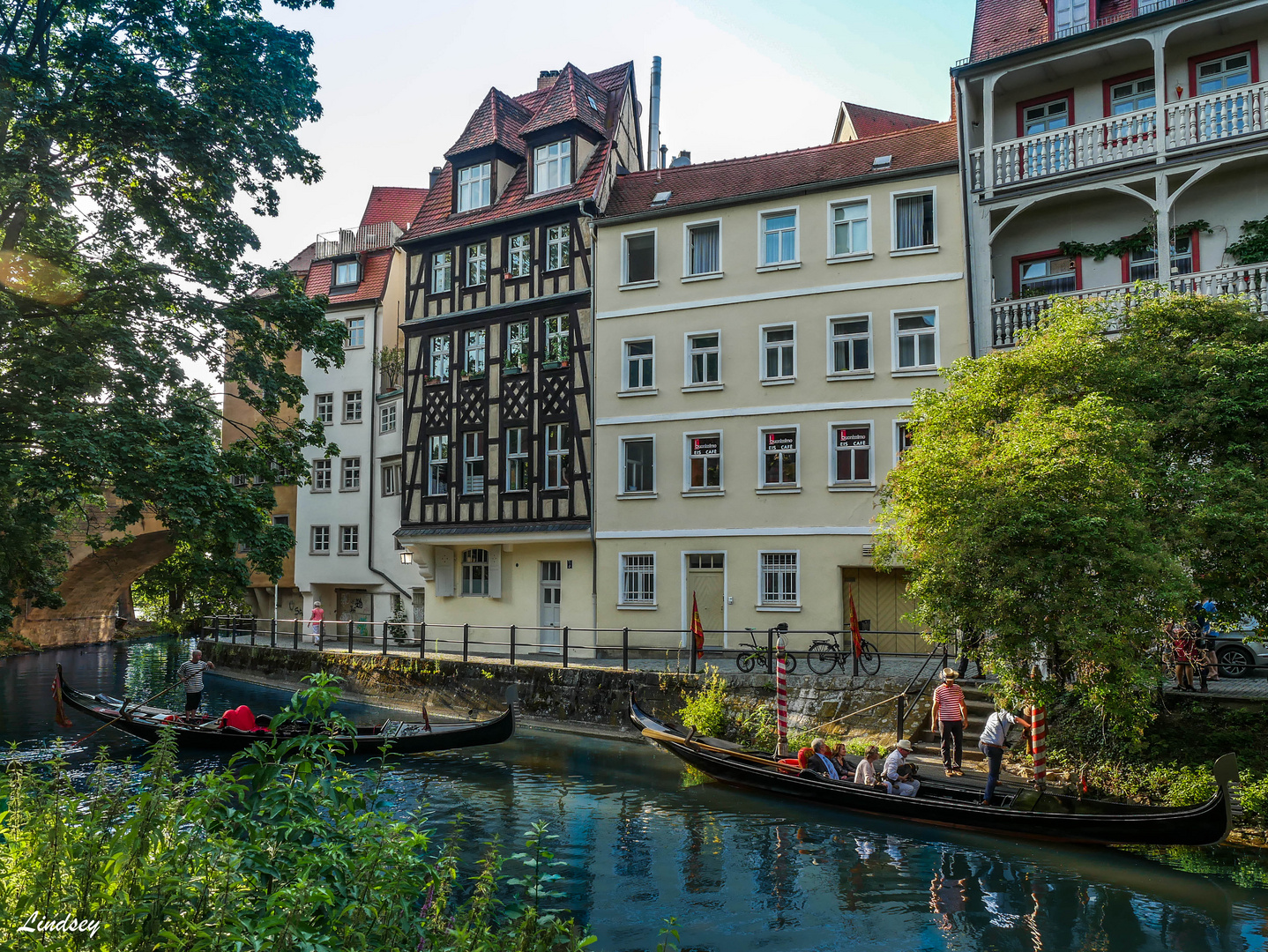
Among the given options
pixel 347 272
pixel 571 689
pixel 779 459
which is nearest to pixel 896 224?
pixel 779 459

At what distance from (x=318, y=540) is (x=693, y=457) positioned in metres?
19.1

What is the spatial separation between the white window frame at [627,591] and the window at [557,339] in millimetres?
6400

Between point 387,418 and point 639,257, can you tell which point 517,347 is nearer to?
point 639,257

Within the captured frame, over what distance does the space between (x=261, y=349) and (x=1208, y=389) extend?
15582 mm

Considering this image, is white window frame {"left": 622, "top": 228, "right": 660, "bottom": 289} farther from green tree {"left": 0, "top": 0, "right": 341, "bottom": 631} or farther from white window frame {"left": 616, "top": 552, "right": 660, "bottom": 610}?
green tree {"left": 0, "top": 0, "right": 341, "bottom": 631}

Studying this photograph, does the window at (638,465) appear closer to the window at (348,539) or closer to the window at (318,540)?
the window at (348,539)

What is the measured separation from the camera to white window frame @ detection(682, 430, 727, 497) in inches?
1036

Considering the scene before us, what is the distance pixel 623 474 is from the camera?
2769 centimetres

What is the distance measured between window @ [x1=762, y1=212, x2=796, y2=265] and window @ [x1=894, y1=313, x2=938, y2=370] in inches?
146

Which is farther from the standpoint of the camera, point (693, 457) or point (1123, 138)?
point (693, 457)

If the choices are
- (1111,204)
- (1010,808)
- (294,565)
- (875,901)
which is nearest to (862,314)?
(1111,204)

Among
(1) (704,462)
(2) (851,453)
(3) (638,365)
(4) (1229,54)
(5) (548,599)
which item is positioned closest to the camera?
(4) (1229,54)

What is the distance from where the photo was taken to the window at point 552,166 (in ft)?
99.4

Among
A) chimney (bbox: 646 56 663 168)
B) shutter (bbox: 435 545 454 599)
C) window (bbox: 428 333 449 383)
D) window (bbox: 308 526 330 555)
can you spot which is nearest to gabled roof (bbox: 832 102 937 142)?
chimney (bbox: 646 56 663 168)
